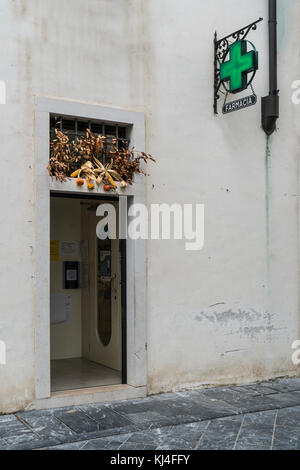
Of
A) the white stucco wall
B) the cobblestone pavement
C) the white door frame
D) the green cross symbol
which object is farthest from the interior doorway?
the green cross symbol

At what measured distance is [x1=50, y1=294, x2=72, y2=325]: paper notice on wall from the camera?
9320mm

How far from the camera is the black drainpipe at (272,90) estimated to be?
324 inches

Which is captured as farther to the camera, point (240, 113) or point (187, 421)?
point (240, 113)

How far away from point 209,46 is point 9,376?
4.89 metres

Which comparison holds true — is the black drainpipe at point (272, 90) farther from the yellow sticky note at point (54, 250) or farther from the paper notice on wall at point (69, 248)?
the yellow sticky note at point (54, 250)

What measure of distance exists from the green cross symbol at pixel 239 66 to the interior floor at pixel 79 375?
4.04 meters

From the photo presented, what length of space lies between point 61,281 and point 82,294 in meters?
0.41

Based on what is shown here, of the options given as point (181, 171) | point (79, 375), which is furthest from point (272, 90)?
point (79, 375)

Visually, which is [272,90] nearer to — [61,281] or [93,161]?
[93,161]

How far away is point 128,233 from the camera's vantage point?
Answer: 729cm

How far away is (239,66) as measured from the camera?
7.39m

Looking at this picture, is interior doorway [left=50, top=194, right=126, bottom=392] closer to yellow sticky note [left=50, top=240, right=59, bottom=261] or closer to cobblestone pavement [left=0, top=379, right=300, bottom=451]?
yellow sticky note [left=50, top=240, right=59, bottom=261]

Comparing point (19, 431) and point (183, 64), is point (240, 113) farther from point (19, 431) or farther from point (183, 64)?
point (19, 431)
